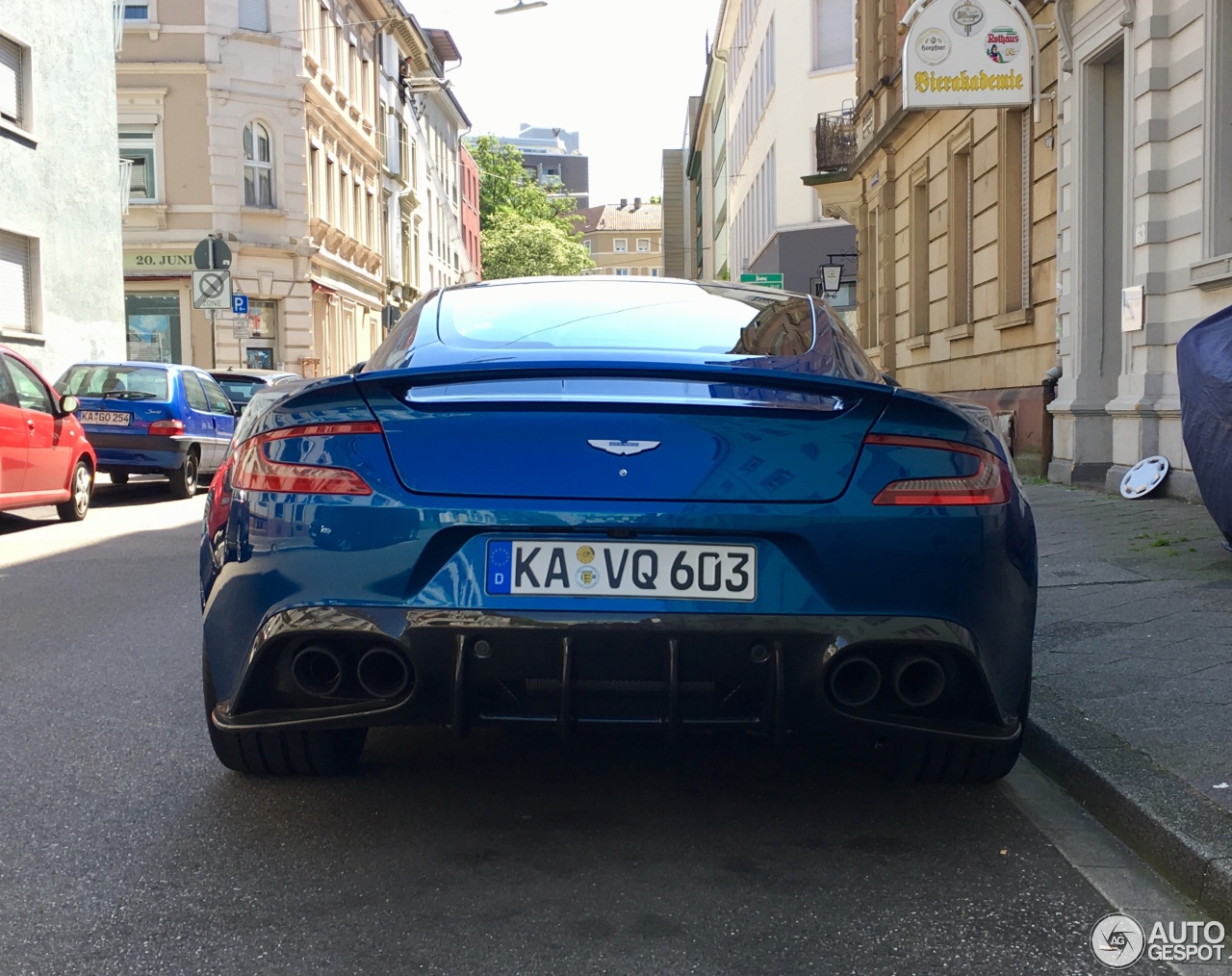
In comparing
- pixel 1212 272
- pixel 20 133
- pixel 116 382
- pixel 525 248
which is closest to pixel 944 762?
pixel 1212 272

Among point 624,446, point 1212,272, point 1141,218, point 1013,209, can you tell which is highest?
point 1013,209

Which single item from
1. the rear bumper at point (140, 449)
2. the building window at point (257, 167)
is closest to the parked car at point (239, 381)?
the rear bumper at point (140, 449)

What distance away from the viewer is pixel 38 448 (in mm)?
12578

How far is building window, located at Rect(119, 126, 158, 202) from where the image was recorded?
3506 centimetres

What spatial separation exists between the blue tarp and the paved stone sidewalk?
0.42 m

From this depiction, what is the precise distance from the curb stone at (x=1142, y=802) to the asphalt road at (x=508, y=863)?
208 mm

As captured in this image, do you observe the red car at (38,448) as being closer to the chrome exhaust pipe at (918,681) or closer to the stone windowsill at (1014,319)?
the stone windowsill at (1014,319)

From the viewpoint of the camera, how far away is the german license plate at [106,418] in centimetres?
1642

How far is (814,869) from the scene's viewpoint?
3449 mm

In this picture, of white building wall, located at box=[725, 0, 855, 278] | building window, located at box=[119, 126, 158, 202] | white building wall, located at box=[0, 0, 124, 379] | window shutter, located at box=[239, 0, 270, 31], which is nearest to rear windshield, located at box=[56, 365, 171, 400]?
white building wall, located at box=[0, 0, 124, 379]

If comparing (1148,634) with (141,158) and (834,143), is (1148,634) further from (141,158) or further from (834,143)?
(141,158)

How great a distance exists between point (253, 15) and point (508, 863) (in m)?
35.2

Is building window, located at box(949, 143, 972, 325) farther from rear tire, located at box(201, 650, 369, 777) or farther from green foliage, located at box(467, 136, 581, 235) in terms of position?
green foliage, located at box(467, 136, 581, 235)

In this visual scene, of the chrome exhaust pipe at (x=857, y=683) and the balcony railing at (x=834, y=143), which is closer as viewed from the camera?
the chrome exhaust pipe at (x=857, y=683)
